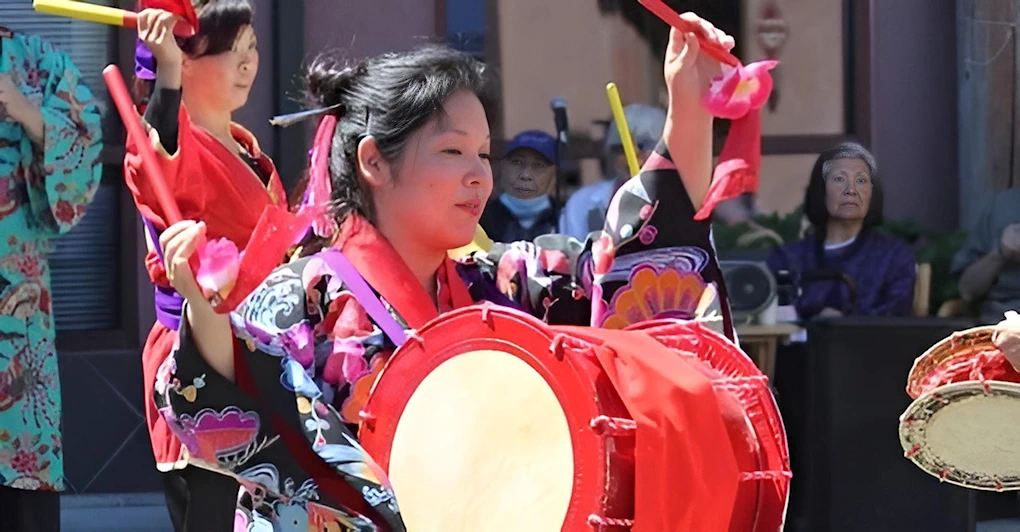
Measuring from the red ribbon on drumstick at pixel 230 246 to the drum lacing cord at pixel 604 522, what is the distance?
0.49 m

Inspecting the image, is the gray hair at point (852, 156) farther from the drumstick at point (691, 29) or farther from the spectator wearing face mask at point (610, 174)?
Answer: the drumstick at point (691, 29)

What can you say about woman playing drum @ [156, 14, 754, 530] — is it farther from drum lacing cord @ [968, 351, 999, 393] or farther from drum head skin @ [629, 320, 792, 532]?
drum lacing cord @ [968, 351, 999, 393]

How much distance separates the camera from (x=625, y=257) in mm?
2512

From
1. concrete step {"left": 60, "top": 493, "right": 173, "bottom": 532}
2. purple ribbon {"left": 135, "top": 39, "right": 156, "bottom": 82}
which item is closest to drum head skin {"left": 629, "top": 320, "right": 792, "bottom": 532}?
purple ribbon {"left": 135, "top": 39, "right": 156, "bottom": 82}

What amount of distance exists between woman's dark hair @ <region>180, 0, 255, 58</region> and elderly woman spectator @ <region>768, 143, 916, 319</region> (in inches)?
85.1

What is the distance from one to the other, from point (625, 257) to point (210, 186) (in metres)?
1.19

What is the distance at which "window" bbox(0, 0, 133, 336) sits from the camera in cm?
584

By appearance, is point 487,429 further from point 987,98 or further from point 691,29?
point 987,98

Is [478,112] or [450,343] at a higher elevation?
A: [478,112]

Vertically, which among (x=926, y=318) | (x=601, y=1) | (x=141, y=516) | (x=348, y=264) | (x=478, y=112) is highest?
(x=601, y=1)

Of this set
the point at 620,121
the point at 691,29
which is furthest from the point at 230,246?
the point at 620,121

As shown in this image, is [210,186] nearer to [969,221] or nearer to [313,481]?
[313,481]

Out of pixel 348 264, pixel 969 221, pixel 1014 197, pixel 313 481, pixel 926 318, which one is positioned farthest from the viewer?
pixel 969 221

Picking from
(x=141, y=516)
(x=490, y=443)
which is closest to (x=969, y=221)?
(x=141, y=516)
